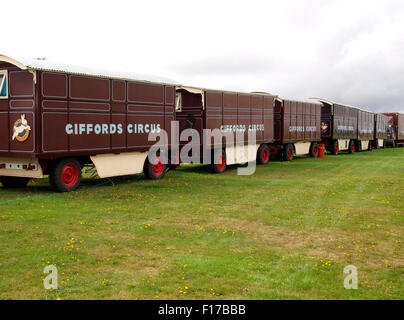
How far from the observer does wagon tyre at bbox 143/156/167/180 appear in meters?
17.2

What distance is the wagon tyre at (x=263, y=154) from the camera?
81.0 ft

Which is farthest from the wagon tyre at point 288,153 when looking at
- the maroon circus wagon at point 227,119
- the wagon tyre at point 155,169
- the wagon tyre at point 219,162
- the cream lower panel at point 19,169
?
the cream lower panel at point 19,169

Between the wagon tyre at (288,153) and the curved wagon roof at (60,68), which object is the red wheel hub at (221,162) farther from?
the wagon tyre at (288,153)

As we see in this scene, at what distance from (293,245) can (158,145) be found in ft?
32.6

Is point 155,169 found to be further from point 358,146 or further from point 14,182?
point 358,146

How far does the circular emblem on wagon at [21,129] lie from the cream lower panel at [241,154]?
10.1 m

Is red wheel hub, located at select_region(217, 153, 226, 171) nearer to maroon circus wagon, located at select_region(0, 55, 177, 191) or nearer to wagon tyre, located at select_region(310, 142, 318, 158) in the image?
maroon circus wagon, located at select_region(0, 55, 177, 191)

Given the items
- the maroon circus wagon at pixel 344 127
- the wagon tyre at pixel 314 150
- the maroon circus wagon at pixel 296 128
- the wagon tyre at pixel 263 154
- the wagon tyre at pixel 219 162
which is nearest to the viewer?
the wagon tyre at pixel 219 162

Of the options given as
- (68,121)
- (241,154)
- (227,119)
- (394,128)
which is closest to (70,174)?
(68,121)

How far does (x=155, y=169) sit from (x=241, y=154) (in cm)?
602

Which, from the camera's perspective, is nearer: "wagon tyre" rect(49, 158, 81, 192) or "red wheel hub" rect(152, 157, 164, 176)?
"wagon tyre" rect(49, 158, 81, 192)

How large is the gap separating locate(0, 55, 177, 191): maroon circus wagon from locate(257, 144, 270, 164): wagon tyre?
31.2ft

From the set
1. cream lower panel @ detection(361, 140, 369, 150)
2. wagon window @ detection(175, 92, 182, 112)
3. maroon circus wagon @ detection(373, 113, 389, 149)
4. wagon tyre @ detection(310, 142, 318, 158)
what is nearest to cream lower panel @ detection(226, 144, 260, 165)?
wagon window @ detection(175, 92, 182, 112)
